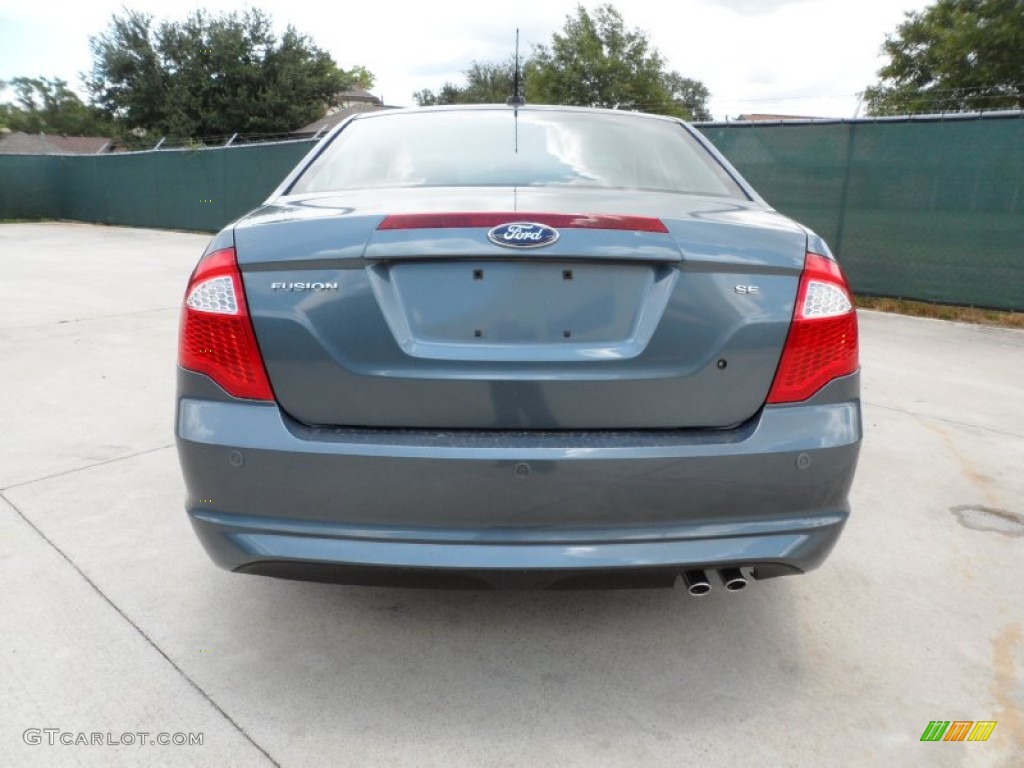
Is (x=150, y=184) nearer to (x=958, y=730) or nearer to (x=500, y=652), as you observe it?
(x=500, y=652)

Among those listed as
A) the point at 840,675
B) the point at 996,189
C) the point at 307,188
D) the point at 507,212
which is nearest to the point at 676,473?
the point at 507,212

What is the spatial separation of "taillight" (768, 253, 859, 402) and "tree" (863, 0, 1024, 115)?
28135mm

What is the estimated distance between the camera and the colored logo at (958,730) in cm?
204

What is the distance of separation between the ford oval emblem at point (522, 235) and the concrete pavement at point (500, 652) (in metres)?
1.20

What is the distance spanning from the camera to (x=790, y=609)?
8.76 ft

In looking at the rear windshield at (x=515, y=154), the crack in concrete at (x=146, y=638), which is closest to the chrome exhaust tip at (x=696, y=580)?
the crack in concrete at (x=146, y=638)

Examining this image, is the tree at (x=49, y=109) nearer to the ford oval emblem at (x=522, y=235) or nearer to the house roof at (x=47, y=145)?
the house roof at (x=47, y=145)

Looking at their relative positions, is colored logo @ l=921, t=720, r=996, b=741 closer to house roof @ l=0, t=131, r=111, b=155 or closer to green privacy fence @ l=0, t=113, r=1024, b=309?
green privacy fence @ l=0, t=113, r=1024, b=309

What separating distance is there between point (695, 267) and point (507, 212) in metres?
0.47

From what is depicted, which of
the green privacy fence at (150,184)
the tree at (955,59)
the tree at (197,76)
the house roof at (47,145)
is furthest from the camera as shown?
the house roof at (47,145)

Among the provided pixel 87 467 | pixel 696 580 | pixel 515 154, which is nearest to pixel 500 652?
pixel 696 580

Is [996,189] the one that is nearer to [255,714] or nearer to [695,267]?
[695,267]

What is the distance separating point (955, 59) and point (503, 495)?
120ft

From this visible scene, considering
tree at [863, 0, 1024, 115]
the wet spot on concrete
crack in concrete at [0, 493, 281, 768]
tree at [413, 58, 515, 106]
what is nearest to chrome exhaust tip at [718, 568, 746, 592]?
crack in concrete at [0, 493, 281, 768]
